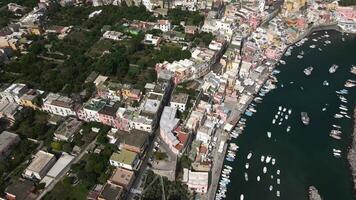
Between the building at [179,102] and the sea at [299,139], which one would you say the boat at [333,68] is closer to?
the sea at [299,139]

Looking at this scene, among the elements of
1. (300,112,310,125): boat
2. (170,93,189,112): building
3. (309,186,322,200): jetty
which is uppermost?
(170,93,189,112): building

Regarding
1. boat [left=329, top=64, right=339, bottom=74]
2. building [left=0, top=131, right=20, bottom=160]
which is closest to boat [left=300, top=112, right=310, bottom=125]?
Result: boat [left=329, top=64, right=339, bottom=74]

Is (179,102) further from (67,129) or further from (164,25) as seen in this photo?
(164,25)

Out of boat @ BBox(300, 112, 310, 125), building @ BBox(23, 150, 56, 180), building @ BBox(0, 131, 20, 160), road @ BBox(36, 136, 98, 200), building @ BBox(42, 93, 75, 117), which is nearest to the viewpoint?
road @ BBox(36, 136, 98, 200)

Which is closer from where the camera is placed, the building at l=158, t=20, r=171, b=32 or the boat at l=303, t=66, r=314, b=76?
the boat at l=303, t=66, r=314, b=76

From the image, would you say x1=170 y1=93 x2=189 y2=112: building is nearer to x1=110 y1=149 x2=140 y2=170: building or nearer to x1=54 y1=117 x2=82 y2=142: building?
x1=110 y1=149 x2=140 y2=170: building

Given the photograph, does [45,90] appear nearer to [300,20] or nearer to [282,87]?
[282,87]
